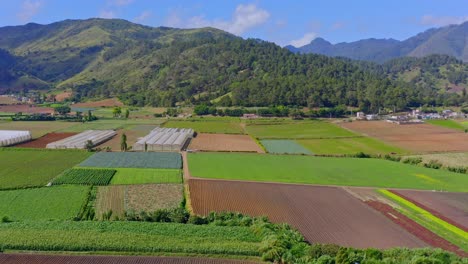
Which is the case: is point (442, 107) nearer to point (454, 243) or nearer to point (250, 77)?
point (250, 77)

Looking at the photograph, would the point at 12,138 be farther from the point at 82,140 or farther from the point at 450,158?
the point at 450,158

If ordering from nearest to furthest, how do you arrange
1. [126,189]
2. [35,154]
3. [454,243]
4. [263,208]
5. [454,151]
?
[454,243] < [263,208] < [126,189] < [35,154] < [454,151]

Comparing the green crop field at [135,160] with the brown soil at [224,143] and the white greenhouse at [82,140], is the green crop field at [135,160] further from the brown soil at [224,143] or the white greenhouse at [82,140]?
the brown soil at [224,143]

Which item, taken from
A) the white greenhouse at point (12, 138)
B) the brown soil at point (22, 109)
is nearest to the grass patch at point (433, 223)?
the white greenhouse at point (12, 138)

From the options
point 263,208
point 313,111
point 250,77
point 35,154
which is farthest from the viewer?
point 250,77

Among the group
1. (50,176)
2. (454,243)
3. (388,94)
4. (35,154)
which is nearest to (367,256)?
(454,243)
